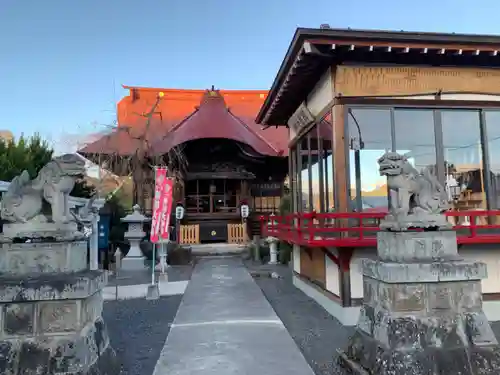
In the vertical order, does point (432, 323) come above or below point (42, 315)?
below

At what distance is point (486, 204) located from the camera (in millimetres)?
7340

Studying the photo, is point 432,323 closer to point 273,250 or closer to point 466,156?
point 466,156

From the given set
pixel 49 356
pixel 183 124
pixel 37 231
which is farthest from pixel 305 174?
pixel 183 124

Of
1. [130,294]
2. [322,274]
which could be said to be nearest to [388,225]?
[322,274]

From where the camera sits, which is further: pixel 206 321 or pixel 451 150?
pixel 451 150

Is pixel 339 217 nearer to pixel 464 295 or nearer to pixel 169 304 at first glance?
pixel 464 295

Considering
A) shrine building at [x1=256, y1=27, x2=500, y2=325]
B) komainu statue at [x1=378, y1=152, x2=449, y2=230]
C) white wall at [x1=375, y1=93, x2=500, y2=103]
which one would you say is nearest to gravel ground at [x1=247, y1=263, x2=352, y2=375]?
shrine building at [x1=256, y1=27, x2=500, y2=325]

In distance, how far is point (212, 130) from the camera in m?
18.6

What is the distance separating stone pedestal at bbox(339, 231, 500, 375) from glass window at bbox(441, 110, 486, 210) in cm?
374

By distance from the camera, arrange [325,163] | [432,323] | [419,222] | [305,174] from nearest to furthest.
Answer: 1. [432,323]
2. [419,222]
3. [325,163]
4. [305,174]

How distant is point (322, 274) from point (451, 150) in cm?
357

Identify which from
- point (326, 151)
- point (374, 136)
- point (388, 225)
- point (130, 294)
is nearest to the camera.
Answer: point (388, 225)

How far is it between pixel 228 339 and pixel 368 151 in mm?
4197

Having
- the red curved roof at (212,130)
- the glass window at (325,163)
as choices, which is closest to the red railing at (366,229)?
the glass window at (325,163)
